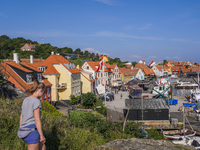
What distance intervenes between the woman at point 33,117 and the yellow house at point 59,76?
108ft

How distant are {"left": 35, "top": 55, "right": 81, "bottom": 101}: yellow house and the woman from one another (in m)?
32.9

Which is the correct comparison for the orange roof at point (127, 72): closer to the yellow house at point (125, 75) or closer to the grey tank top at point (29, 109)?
the yellow house at point (125, 75)

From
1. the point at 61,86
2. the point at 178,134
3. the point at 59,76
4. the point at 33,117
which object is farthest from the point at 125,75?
the point at 33,117

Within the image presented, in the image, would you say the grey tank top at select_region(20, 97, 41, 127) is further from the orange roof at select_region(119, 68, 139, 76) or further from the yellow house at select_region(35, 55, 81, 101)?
the orange roof at select_region(119, 68, 139, 76)

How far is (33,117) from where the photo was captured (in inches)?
175

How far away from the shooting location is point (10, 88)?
19422 millimetres

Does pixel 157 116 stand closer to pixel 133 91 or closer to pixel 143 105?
pixel 143 105

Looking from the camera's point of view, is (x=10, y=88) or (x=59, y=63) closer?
(x=10, y=88)

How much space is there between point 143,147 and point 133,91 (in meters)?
38.8

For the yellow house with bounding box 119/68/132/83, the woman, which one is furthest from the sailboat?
the yellow house with bounding box 119/68/132/83

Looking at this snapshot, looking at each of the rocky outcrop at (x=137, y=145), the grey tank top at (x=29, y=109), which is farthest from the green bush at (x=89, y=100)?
the grey tank top at (x=29, y=109)

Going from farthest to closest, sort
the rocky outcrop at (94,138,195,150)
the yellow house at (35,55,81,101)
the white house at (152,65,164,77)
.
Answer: the white house at (152,65,164,77), the yellow house at (35,55,81,101), the rocky outcrop at (94,138,195,150)

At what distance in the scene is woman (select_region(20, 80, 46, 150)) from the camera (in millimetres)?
4348

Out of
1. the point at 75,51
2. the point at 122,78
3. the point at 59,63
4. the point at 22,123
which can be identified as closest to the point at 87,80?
the point at 59,63
